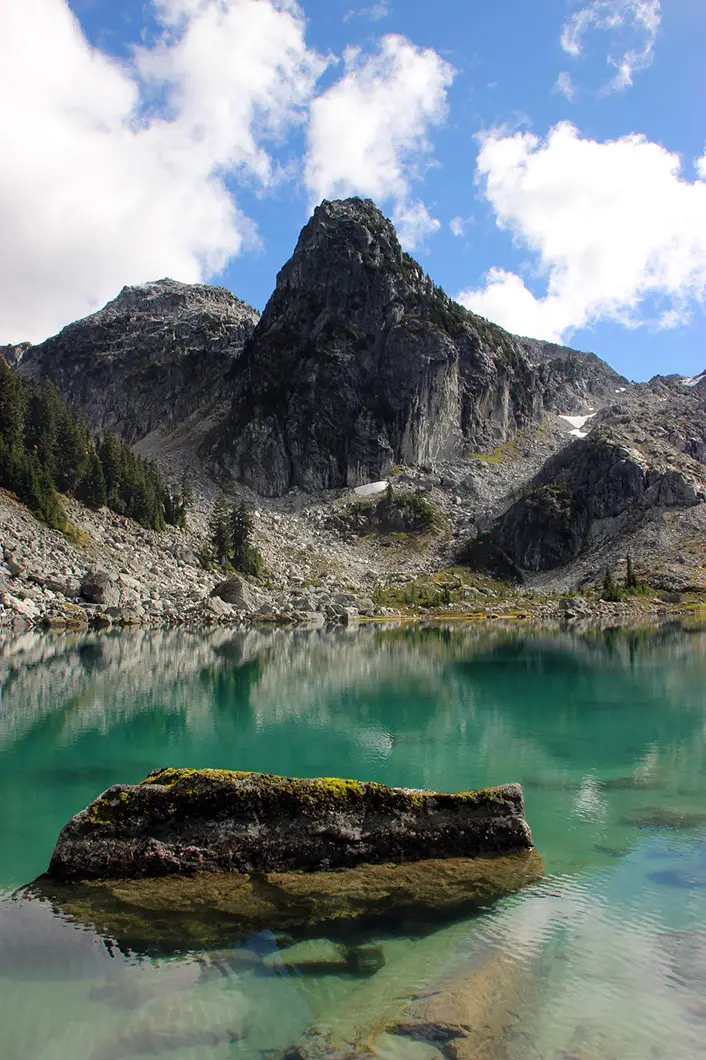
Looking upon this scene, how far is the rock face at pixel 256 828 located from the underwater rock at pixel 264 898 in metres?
0.21

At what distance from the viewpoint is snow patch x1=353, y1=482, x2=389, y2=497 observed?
15525cm

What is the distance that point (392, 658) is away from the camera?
5147 cm

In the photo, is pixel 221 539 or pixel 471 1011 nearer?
pixel 471 1011

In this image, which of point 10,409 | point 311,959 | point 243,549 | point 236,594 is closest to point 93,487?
point 10,409

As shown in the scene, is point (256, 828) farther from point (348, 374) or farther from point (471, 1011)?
point (348, 374)

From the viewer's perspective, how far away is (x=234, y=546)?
348 feet

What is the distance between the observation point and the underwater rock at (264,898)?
893 cm

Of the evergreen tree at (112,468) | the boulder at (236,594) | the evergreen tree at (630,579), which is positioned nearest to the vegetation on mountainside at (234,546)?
the boulder at (236,594)

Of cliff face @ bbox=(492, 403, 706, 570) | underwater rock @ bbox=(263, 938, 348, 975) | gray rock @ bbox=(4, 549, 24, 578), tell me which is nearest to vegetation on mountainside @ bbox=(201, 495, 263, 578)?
gray rock @ bbox=(4, 549, 24, 578)

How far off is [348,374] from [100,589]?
10698cm

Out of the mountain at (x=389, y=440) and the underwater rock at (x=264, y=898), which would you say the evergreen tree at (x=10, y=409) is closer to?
the mountain at (x=389, y=440)

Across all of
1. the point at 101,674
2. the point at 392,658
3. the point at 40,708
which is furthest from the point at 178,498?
the point at 40,708

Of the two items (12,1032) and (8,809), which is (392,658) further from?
(12,1032)

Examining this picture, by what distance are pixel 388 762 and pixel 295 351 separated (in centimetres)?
15770
